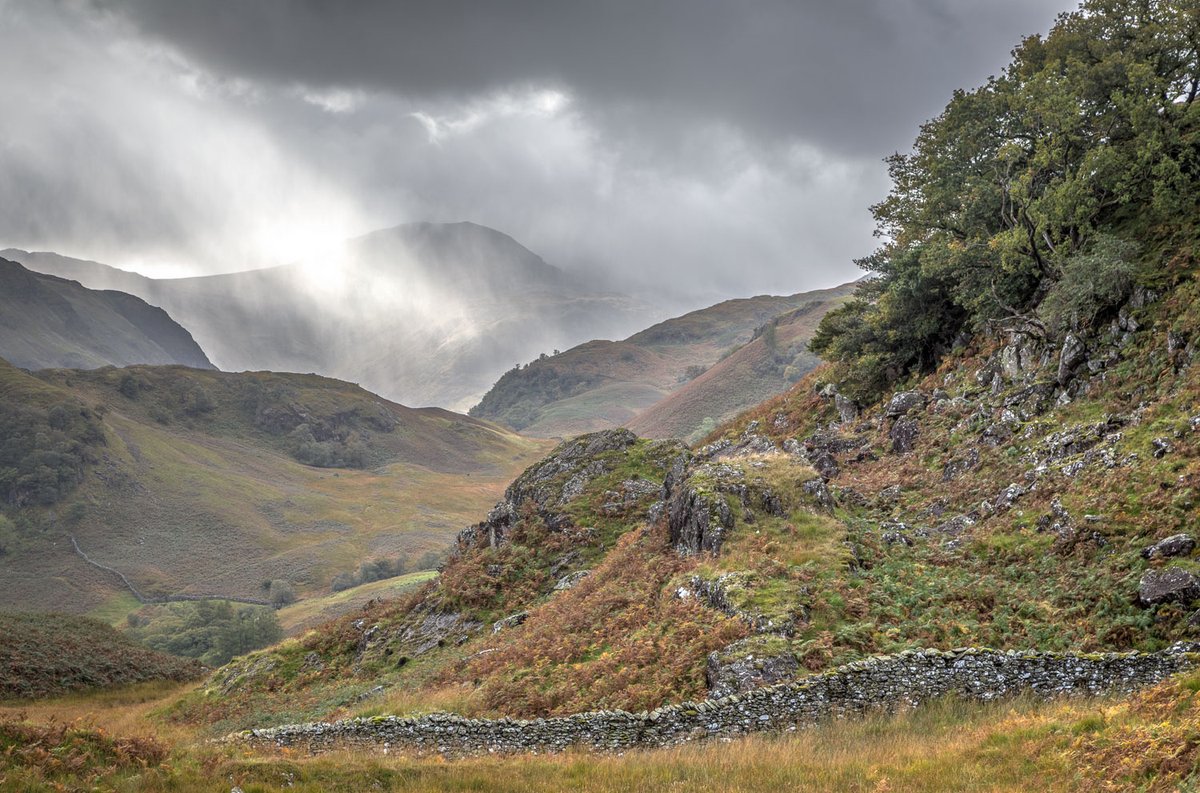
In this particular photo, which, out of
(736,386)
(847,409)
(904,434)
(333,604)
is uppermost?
(736,386)

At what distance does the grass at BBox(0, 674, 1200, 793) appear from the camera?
9.52 metres

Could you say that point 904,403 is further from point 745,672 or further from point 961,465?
point 745,672

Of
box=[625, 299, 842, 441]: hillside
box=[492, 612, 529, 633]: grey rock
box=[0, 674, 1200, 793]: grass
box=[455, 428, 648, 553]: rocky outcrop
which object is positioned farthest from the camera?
box=[625, 299, 842, 441]: hillside

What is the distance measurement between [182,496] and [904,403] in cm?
14056

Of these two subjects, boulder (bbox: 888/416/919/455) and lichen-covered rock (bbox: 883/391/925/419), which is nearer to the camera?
boulder (bbox: 888/416/919/455)

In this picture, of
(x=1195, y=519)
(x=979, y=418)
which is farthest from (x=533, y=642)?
(x=979, y=418)

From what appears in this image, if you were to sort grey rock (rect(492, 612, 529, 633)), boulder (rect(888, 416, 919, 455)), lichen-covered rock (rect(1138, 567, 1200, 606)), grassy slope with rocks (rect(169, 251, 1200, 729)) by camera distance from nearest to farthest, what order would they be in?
lichen-covered rock (rect(1138, 567, 1200, 606)), grassy slope with rocks (rect(169, 251, 1200, 729)), grey rock (rect(492, 612, 529, 633)), boulder (rect(888, 416, 919, 455))

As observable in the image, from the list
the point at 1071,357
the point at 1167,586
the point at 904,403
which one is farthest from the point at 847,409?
the point at 1167,586

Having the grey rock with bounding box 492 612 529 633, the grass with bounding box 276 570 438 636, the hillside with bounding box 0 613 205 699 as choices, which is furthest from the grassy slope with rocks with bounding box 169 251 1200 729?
the grass with bounding box 276 570 438 636

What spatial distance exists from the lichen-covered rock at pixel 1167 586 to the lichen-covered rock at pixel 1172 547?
1.98 ft

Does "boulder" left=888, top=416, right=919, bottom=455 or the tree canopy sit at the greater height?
the tree canopy

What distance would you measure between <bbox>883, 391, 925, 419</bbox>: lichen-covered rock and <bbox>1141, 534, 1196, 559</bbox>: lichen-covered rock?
1546 cm

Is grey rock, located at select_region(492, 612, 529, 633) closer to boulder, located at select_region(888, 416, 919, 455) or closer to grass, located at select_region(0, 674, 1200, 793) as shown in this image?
grass, located at select_region(0, 674, 1200, 793)

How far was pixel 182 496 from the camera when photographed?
5027 inches
